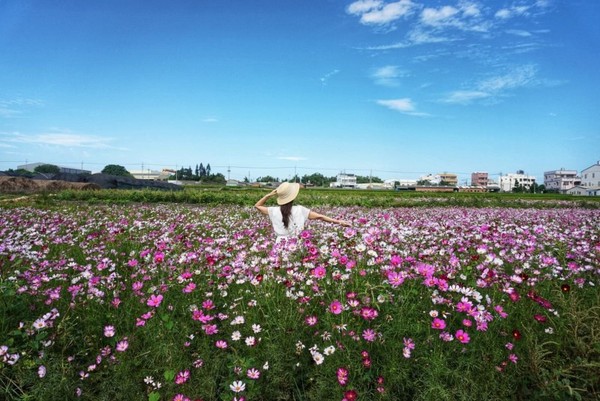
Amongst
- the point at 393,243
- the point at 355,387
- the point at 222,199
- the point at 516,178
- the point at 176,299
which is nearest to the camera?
the point at 355,387

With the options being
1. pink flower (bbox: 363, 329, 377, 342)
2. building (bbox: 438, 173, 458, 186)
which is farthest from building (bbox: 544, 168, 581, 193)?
pink flower (bbox: 363, 329, 377, 342)

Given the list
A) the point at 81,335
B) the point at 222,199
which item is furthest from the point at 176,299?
the point at 222,199

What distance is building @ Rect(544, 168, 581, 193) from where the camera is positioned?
130 metres

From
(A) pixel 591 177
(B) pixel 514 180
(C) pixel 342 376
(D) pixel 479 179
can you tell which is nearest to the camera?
(C) pixel 342 376

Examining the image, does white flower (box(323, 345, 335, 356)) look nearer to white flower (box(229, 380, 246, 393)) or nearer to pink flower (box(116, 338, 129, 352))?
white flower (box(229, 380, 246, 393))

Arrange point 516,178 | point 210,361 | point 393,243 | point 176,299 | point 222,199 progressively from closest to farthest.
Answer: point 210,361 < point 176,299 < point 393,243 < point 222,199 < point 516,178

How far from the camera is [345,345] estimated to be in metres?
2.53

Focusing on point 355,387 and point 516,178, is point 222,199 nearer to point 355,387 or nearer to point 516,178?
point 355,387

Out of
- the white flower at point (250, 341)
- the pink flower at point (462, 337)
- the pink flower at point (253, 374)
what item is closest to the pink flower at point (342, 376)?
the pink flower at point (253, 374)

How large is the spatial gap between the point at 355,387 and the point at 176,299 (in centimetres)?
181

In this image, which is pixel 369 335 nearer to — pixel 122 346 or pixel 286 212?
pixel 122 346

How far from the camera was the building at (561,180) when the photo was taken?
426ft

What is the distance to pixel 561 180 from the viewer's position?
131625 millimetres

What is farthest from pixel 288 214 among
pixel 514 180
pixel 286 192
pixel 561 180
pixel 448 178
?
pixel 448 178
